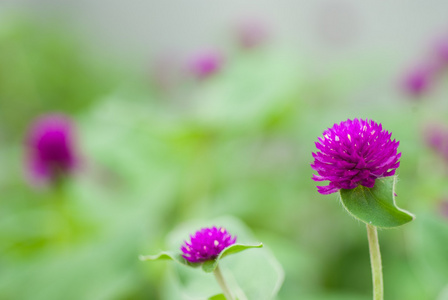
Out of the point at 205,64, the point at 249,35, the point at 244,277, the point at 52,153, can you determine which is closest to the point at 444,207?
the point at 244,277

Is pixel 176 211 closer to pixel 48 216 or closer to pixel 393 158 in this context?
pixel 48 216

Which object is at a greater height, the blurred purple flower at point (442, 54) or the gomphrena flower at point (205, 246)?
the blurred purple flower at point (442, 54)

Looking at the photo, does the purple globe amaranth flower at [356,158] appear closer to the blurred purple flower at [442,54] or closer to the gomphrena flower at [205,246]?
the gomphrena flower at [205,246]

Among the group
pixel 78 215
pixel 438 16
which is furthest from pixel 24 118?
pixel 438 16

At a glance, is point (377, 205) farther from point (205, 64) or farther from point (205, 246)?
point (205, 64)

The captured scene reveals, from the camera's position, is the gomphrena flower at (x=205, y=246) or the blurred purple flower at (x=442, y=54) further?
the blurred purple flower at (x=442, y=54)

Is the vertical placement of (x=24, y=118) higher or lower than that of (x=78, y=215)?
higher

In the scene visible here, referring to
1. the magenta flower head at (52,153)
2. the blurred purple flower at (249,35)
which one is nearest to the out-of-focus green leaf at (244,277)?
the magenta flower head at (52,153)

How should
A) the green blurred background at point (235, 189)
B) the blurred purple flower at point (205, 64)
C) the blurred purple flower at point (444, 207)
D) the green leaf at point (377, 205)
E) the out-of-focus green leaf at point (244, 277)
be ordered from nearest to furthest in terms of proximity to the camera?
the green leaf at point (377, 205)
the out-of-focus green leaf at point (244, 277)
the blurred purple flower at point (444, 207)
the green blurred background at point (235, 189)
the blurred purple flower at point (205, 64)
